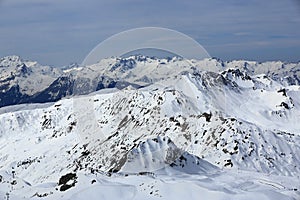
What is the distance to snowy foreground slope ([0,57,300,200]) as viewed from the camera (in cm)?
2219

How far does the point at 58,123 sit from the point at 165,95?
47971 mm

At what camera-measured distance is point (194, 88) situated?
121 meters

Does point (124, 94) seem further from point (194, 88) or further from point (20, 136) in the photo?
point (20, 136)

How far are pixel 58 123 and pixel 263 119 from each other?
64.9 m

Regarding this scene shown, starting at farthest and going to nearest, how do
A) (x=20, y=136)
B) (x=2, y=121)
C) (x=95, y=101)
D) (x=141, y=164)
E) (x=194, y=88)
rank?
(x=2, y=121) → (x=20, y=136) → (x=95, y=101) → (x=194, y=88) → (x=141, y=164)

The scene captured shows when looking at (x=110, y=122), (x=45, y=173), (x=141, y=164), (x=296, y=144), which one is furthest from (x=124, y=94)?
(x=141, y=164)

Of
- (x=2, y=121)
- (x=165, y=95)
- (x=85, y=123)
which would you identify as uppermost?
(x=165, y=95)

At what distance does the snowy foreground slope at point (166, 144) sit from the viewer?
22188 mm

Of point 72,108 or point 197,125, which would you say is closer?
point 197,125

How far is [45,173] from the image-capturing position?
287 feet

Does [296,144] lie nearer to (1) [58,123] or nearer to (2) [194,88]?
(2) [194,88]

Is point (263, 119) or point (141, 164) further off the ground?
point (141, 164)

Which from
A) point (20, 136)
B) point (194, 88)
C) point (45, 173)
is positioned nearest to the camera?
point (45, 173)

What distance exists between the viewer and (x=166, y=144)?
4244 cm
